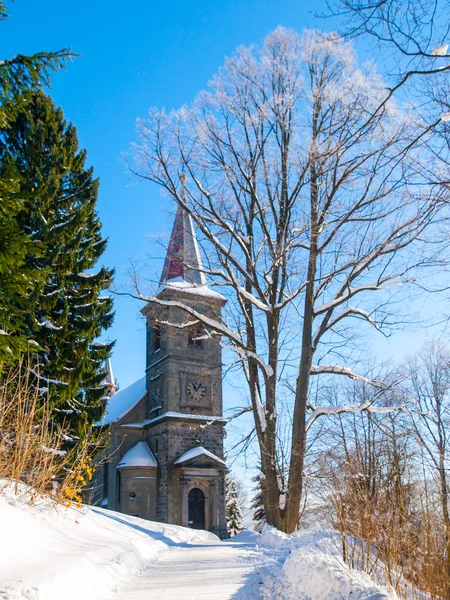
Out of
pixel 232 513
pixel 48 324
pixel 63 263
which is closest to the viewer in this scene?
pixel 48 324

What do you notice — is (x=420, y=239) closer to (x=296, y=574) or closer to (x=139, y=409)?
(x=296, y=574)

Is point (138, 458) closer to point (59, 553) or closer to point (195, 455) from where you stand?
point (195, 455)

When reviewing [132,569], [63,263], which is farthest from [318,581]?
[63,263]

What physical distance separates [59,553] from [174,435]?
22.4 metres

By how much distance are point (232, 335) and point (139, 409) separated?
67.2ft

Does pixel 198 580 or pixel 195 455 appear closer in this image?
pixel 198 580

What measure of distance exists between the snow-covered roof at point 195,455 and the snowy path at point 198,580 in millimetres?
18014

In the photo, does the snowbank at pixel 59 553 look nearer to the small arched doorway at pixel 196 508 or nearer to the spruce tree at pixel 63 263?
the spruce tree at pixel 63 263

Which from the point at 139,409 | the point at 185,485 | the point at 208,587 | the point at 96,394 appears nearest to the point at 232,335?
the point at 96,394

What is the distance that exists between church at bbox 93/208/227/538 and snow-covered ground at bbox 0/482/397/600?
53.3 ft

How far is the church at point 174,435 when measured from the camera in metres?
27.6

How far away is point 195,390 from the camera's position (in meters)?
30.6

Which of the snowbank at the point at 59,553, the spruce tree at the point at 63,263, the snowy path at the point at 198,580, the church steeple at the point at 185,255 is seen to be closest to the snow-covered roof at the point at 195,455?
the church steeple at the point at 185,255

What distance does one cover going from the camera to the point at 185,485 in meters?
27.4
